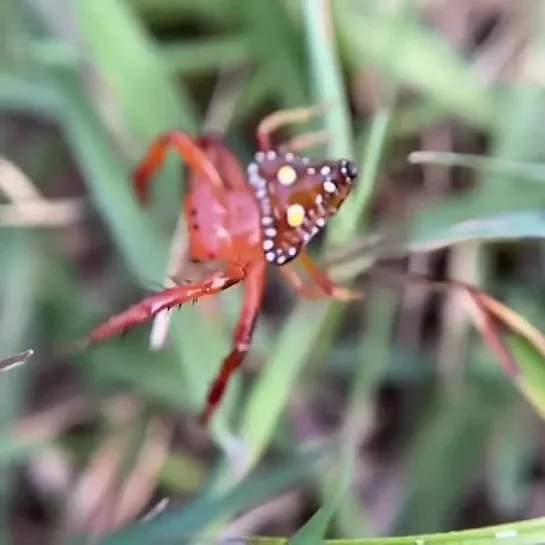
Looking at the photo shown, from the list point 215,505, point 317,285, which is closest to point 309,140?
Result: point 317,285

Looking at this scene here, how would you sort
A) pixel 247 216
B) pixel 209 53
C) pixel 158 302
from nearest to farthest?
pixel 158 302, pixel 247 216, pixel 209 53

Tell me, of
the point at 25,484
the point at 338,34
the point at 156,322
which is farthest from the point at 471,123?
the point at 25,484

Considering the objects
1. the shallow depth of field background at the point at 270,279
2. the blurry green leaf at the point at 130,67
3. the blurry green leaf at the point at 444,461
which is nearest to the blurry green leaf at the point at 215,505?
the shallow depth of field background at the point at 270,279

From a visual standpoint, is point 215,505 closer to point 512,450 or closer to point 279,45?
point 512,450

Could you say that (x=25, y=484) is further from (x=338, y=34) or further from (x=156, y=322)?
(x=338, y=34)

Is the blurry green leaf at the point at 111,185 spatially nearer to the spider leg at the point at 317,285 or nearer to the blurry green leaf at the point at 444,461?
the spider leg at the point at 317,285

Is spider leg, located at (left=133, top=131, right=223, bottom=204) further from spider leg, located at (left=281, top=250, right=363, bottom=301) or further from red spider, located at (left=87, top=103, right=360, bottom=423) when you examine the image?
spider leg, located at (left=281, top=250, right=363, bottom=301)

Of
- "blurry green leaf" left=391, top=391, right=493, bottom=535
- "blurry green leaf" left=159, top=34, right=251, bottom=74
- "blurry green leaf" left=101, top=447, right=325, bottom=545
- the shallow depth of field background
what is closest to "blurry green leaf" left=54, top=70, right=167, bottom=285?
the shallow depth of field background
